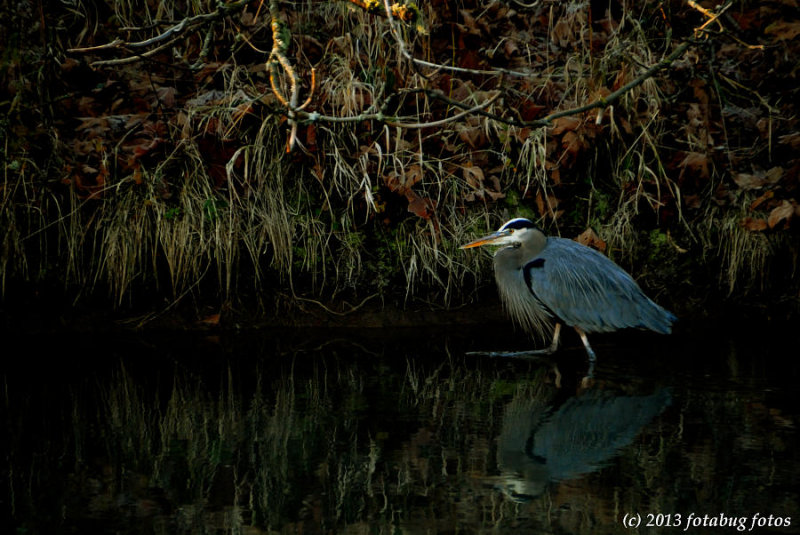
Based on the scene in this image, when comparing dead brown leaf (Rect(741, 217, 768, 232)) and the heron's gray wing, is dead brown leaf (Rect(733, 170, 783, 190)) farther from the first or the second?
the heron's gray wing

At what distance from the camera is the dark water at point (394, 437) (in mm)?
2734

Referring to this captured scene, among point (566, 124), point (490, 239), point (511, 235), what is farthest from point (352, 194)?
point (566, 124)

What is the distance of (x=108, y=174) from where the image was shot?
18.4 feet

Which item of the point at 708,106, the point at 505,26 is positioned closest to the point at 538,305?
the point at 708,106

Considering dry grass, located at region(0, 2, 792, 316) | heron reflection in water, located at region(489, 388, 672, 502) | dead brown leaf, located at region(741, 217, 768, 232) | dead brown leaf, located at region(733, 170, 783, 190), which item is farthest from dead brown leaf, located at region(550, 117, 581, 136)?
heron reflection in water, located at region(489, 388, 672, 502)

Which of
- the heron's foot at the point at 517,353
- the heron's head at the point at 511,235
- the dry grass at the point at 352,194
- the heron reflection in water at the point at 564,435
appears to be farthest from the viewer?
the dry grass at the point at 352,194

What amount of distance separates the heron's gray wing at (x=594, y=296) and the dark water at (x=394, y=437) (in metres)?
0.22

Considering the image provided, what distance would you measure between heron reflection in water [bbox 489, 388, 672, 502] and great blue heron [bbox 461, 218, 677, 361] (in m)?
1.05

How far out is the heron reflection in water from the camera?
3.11 metres

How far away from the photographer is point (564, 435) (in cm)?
360

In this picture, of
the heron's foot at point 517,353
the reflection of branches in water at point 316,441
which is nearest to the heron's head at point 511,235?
the heron's foot at point 517,353

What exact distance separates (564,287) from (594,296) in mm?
191

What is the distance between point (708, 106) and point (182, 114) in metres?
3.75

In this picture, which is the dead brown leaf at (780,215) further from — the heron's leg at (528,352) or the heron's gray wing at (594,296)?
the heron's leg at (528,352)
